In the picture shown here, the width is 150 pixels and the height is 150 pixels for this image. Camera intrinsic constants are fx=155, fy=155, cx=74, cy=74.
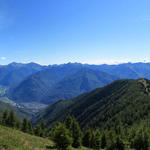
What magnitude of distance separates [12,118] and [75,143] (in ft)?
185

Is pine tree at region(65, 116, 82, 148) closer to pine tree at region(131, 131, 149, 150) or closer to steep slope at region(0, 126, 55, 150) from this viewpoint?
steep slope at region(0, 126, 55, 150)

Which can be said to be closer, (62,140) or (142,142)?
(62,140)

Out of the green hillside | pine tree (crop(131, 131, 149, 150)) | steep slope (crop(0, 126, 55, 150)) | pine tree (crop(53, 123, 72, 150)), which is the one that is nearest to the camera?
steep slope (crop(0, 126, 55, 150))

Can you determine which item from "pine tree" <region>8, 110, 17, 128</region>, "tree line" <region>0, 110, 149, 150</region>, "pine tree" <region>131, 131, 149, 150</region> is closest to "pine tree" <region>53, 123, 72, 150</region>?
"tree line" <region>0, 110, 149, 150</region>

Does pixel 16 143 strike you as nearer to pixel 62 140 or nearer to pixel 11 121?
pixel 62 140

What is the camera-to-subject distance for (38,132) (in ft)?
284

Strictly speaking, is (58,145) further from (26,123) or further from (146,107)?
(146,107)

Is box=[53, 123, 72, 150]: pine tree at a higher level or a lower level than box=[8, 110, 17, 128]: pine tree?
higher

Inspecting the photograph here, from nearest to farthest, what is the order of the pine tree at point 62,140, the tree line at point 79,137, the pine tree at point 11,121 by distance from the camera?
the pine tree at point 62,140, the tree line at point 79,137, the pine tree at point 11,121

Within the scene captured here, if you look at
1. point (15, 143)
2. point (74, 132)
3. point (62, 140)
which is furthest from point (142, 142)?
point (15, 143)

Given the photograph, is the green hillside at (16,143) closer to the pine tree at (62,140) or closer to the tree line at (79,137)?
the pine tree at (62,140)

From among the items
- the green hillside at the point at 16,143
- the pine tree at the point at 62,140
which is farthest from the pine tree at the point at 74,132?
the green hillside at the point at 16,143

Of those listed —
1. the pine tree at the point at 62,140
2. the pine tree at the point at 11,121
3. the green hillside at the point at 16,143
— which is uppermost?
the green hillside at the point at 16,143

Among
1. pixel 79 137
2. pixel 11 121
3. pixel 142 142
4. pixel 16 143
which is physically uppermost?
pixel 16 143
